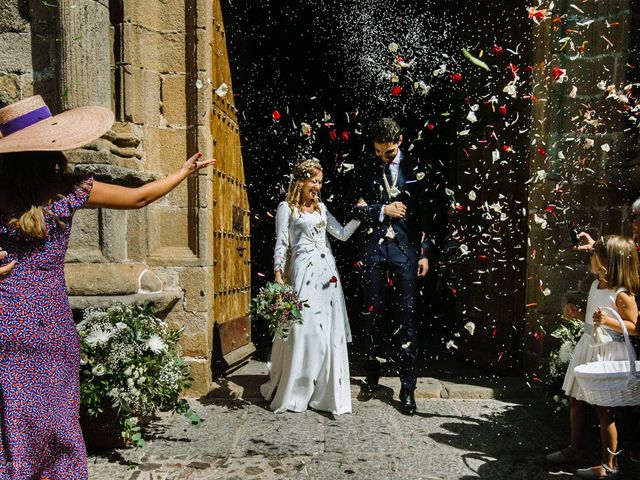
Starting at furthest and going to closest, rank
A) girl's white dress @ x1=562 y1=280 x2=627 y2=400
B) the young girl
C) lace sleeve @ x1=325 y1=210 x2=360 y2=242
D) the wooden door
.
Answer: the wooden door, lace sleeve @ x1=325 y1=210 x2=360 y2=242, girl's white dress @ x1=562 y1=280 x2=627 y2=400, the young girl

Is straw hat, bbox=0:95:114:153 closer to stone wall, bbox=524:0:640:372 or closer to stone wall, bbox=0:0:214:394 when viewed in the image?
stone wall, bbox=0:0:214:394

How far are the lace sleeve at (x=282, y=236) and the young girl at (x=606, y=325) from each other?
2.16 meters

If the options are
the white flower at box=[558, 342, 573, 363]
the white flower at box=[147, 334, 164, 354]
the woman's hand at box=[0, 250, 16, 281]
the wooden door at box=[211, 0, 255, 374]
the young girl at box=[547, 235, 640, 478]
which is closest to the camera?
the woman's hand at box=[0, 250, 16, 281]

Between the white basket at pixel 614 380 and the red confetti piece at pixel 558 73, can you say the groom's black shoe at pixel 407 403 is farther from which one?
the red confetti piece at pixel 558 73

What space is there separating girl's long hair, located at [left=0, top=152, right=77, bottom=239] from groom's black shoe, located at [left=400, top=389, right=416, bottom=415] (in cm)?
300

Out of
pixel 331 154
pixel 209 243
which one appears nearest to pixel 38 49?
pixel 209 243

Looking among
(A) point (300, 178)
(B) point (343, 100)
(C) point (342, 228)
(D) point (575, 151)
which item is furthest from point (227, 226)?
(B) point (343, 100)

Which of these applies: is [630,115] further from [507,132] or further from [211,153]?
[211,153]

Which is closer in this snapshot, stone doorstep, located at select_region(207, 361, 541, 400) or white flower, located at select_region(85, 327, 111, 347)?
white flower, located at select_region(85, 327, 111, 347)

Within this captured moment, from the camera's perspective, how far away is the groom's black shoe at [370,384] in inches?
188

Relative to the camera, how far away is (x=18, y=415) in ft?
7.59

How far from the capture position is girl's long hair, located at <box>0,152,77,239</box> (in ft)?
7.39

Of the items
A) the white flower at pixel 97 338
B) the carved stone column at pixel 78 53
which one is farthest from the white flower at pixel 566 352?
the carved stone column at pixel 78 53

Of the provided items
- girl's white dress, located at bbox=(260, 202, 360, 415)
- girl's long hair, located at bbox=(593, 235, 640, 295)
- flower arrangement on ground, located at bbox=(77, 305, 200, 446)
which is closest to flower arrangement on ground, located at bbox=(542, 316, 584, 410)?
girl's long hair, located at bbox=(593, 235, 640, 295)
